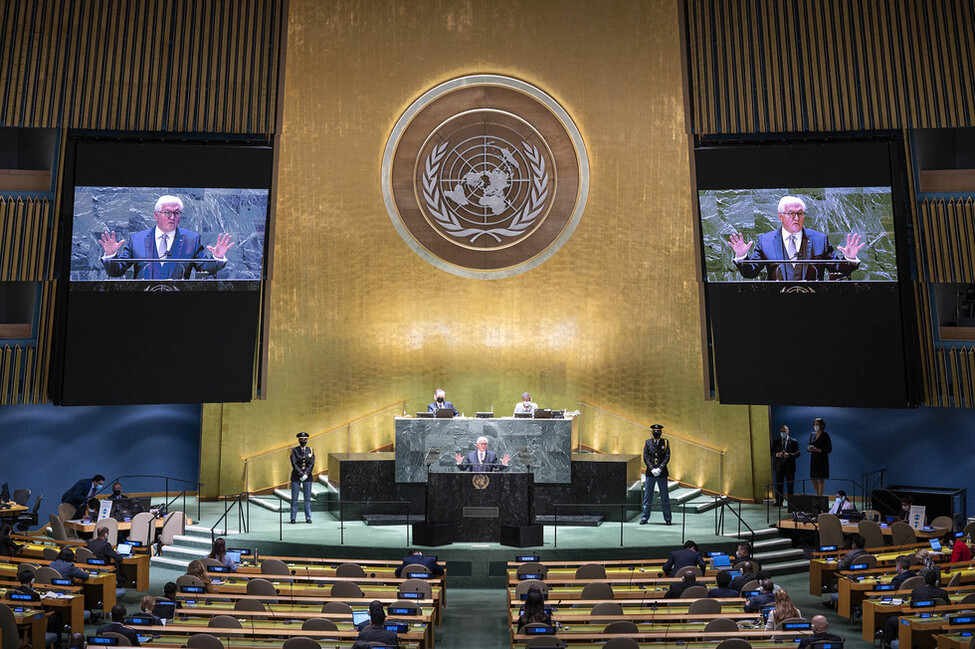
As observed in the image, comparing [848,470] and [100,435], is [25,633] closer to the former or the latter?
[100,435]

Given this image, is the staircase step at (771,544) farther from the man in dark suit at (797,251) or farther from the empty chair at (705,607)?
the empty chair at (705,607)

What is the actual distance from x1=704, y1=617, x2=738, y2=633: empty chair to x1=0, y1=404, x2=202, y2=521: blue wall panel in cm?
1266

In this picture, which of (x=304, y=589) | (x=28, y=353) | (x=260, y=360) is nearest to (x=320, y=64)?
(x=260, y=360)

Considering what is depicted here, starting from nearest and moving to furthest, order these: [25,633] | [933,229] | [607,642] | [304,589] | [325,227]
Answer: [607,642] → [25,633] → [304,589] → [933,229] → [325,227]

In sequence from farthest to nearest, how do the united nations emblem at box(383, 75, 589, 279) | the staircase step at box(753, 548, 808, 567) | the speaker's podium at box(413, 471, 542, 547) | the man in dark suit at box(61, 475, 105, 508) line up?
the united nations emblem at box(383, 75, 589, 279) → the man in dark suit at box(61, 475, 105, 508) → the staircase step at box(753, 548, 808, 567) → the speaker's podium at box(413, 471, 542, 547)

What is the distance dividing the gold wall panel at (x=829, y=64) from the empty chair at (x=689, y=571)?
7.85 m

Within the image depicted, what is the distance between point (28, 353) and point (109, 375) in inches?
53.9

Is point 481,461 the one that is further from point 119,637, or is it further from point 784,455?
point 119,637

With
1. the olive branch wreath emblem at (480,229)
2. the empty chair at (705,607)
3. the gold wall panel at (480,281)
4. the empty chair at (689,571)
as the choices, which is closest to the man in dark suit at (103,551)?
the gold wall panel at (480,281)

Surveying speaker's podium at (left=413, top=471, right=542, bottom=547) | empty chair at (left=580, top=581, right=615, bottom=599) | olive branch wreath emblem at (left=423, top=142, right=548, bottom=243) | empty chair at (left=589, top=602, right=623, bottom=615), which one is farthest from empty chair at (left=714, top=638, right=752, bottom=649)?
olive branch wreath emblem at (left=423, top=142, right=548, bottom=243)

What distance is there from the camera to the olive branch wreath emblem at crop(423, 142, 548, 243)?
1970 centimetres

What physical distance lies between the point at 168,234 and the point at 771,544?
1027 centimetres

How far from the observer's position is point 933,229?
16.9m

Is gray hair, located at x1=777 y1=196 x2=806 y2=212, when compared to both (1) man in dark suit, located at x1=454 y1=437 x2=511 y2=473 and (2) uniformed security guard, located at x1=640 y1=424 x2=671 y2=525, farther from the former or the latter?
(1) man in dark suit, located at x1=454 y1=437 x2=511 y2=473
